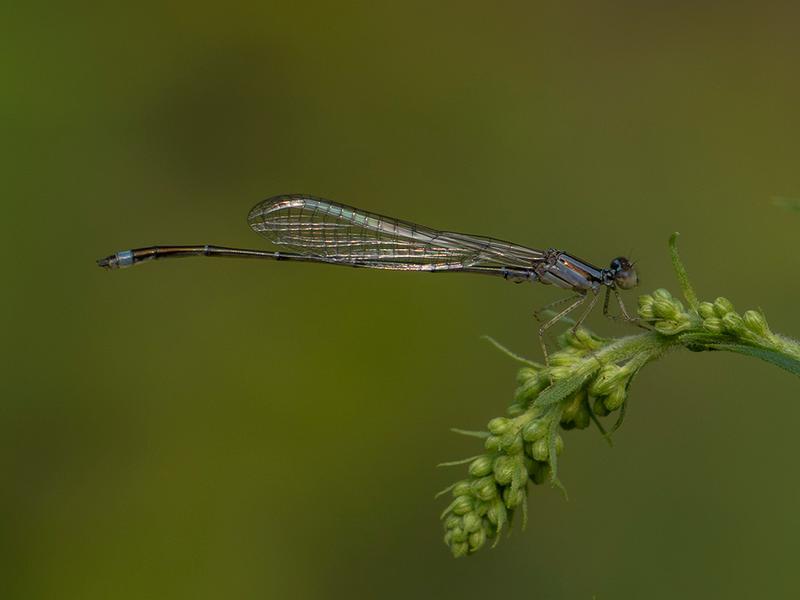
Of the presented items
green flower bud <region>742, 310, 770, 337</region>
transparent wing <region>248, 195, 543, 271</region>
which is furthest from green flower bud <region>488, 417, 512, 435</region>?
transparent wing <region>248, 195, 543, 271</region>

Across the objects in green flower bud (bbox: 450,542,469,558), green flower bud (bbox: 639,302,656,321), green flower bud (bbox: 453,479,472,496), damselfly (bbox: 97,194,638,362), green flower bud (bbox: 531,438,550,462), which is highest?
damselfly (bbox: 97,194,638,362)

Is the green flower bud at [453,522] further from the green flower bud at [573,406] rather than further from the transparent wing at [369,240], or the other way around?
Answer: the transparent wing at [369,240]

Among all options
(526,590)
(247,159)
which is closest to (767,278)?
(526,590)

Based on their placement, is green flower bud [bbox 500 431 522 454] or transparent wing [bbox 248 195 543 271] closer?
green flower bud [bbox 500 431 522 454]

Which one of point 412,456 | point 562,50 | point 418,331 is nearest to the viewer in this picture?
point 412,456

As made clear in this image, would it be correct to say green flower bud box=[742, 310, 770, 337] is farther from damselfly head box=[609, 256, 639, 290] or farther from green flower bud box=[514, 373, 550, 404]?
damselfly head box=[609, 256, 639, 290]

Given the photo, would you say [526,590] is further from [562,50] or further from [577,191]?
[562,50]

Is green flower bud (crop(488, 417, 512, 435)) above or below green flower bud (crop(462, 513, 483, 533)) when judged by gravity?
above

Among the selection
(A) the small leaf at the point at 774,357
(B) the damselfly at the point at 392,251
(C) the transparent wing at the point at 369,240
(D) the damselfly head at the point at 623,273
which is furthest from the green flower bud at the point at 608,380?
(C) the transparent wing at the point at 369,240
